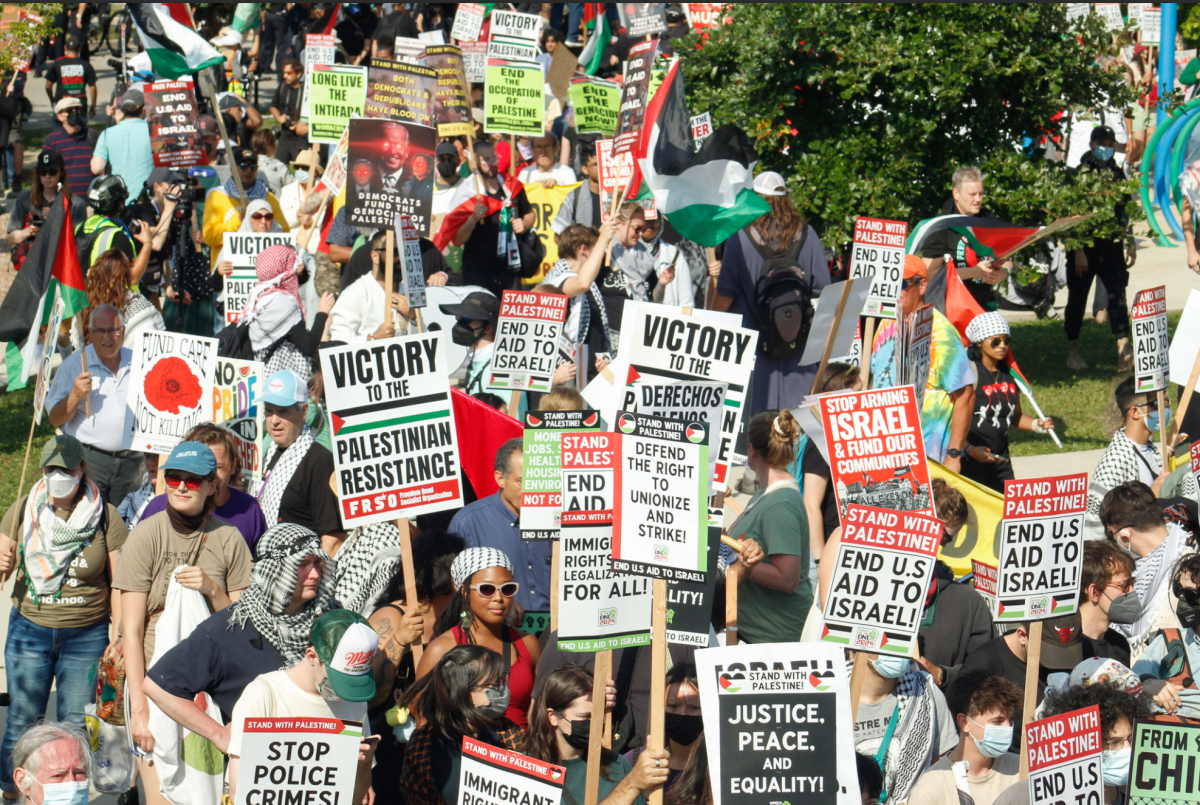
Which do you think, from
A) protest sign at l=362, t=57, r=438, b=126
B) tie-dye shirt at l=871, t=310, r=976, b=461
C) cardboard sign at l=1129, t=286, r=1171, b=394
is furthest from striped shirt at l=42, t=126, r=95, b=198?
cardboard sign at l=1129, t=286, r=1171, b=394

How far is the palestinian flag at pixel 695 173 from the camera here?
8953mm

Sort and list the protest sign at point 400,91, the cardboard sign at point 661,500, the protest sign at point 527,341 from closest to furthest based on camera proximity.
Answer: the cardboard sign at point 661,500
the protest sign at point 527,341
the protest sign at point 400,91

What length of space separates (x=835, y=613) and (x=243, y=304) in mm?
6193

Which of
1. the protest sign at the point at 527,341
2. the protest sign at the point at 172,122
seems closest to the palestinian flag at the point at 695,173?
the protest sign at the point at 527,341

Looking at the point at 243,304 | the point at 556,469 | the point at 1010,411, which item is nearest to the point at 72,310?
the point at 243,304

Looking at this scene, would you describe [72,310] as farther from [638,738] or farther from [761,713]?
[761,713]

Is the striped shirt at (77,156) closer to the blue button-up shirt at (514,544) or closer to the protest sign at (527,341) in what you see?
the protest sign at (527,341)

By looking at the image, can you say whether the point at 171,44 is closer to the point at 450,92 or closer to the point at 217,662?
the point at 450,92

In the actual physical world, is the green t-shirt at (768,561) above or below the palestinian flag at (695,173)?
below

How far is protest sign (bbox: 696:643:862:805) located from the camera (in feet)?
14.8

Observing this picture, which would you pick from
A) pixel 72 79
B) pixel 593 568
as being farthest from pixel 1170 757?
pixel 72 79

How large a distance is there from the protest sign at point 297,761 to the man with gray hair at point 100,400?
153 inches

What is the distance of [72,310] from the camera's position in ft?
29.2

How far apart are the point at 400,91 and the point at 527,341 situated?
2755mm
